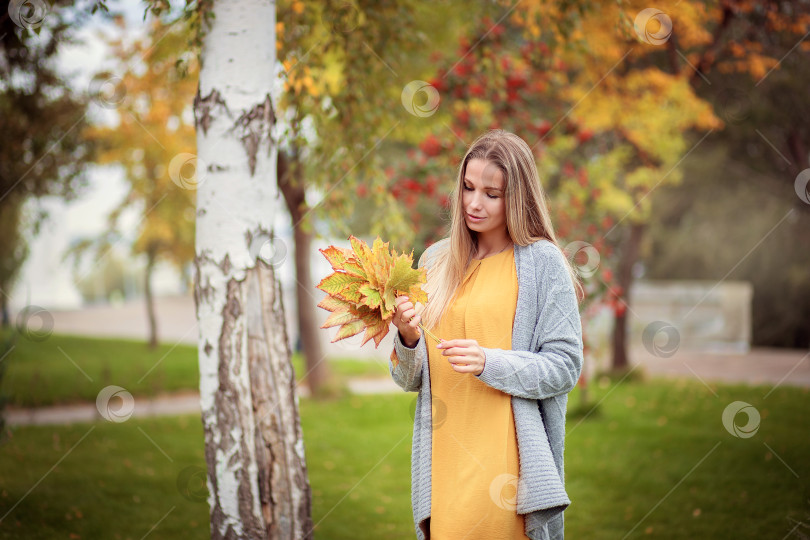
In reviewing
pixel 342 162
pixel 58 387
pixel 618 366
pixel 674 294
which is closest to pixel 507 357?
pixel 342 162

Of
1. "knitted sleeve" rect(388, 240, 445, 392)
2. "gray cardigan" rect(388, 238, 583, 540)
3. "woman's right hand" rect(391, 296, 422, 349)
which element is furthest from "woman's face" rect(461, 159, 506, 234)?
"woman's right hand" rect(391, 296, 422, 349)

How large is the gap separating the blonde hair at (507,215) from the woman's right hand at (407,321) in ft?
0.49

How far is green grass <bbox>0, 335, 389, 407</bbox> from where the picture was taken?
9.55 m

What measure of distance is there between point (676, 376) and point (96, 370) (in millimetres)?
9947

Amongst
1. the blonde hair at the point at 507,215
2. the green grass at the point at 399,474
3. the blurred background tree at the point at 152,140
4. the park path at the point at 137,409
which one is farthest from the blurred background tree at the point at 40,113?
the blonde hair at the point at 507,215

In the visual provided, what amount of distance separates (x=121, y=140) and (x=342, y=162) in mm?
7234

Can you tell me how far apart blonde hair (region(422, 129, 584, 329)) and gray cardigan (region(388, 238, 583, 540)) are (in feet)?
0.24

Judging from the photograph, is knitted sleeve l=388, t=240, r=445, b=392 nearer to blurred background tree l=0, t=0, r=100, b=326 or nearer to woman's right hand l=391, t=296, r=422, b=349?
woman's right hand l=391, t=296, r=422, b=349

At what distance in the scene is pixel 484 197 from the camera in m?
2.22

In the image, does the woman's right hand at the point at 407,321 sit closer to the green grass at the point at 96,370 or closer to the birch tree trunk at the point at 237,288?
the birch tree trunk at the point at 237,288

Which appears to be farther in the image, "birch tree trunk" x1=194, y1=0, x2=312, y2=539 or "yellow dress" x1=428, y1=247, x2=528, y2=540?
"birch tree trunk" x1=194, y1=0, x2=312, y2=539

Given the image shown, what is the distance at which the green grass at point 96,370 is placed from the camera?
31.3 feet

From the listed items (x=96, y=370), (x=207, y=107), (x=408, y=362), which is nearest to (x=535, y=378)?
(x=408, y=362)

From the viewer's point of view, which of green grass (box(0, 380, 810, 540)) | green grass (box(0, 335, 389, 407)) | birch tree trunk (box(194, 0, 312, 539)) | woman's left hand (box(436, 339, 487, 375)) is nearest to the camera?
woman's left hand (box(436, 339, 487, 375))
